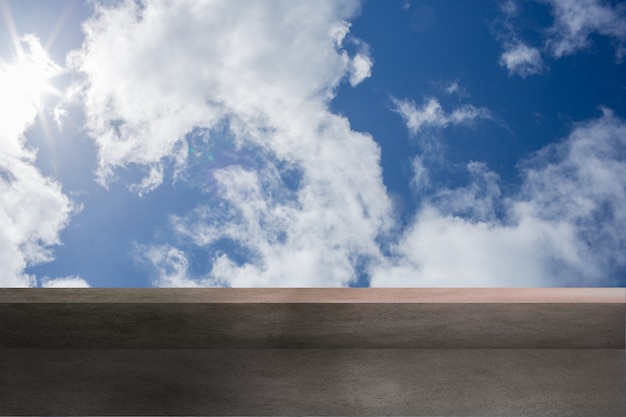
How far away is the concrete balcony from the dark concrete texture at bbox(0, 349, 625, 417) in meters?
0.01

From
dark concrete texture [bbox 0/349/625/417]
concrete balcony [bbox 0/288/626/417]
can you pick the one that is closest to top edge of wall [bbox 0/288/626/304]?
concrete balcony [bbox 0/288/626/417]

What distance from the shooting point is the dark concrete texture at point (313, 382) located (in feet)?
11.9

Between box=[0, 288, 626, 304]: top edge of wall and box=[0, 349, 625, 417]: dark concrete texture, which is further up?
box=[0, 288, 626, 304]: top edge of wall

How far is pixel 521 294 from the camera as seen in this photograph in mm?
4234

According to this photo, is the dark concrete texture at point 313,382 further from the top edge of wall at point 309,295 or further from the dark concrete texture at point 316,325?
the top edge of wall at point 309,295

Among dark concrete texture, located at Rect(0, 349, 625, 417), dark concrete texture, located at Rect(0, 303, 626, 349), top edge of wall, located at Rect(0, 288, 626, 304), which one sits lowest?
dark concrete texture, located at Rect(0, 349, 625, 417)

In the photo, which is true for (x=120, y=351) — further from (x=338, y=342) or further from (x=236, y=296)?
(x=338, y=342)

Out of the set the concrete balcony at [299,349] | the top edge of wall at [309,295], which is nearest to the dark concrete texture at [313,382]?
the concrete balcony at [299,349]

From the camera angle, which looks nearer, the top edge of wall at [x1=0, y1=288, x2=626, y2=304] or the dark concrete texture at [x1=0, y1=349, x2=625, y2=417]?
the dark concrete texture at [x1=0, y1=349, x2=625, y2=417]

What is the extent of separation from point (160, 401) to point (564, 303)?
313cm

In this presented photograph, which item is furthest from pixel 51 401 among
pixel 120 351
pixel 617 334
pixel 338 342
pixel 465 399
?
pixel 617 334

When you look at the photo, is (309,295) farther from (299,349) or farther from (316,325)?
(299,349)

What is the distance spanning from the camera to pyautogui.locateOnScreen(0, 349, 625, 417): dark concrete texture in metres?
3.63

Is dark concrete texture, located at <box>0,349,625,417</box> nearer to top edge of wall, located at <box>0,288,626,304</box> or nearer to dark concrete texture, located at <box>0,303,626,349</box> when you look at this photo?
dark concrete texture, located at <box>0,303,626,349</box>
